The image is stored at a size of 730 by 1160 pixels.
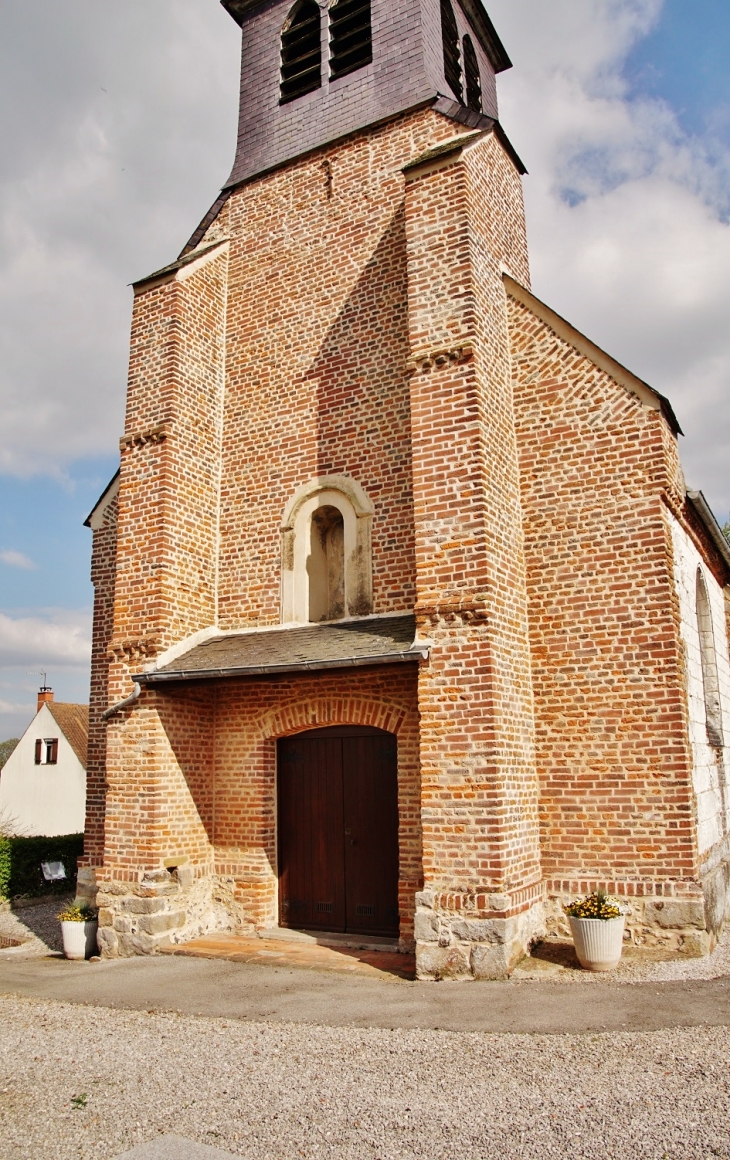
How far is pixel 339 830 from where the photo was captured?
9.13 metres

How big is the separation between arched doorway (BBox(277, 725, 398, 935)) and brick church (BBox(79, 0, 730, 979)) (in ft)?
0.11

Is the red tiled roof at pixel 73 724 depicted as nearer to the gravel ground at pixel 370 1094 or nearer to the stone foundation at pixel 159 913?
the stone foundation at pixel 159 913

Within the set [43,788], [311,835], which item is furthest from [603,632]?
[43,788]

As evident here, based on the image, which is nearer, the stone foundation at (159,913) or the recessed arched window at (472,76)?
the stone foundation at (159,913)

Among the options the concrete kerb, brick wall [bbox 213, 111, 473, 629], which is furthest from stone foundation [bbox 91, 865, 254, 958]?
brick wall [bbox 213, 111, 473, 629]

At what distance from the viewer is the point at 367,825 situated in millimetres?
8922

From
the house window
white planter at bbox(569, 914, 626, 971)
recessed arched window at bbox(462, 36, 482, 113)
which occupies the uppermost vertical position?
recessed arched window at bbox(462, 36, 482, 113)

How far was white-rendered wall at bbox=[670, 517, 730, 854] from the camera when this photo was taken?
864cm

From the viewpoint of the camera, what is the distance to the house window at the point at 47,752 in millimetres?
29875

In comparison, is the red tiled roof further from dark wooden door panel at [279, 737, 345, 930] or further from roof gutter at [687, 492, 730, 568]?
roof gutter at [687, 492, 730, 568]

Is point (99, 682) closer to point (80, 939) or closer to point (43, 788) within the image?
point (80, 939)

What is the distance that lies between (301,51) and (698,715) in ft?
39.1

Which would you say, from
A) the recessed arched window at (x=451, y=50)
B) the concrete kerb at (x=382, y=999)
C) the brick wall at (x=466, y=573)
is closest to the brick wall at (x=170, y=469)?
the concrete kerb at (x=382, y=999)

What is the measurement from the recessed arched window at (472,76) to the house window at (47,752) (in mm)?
25180
